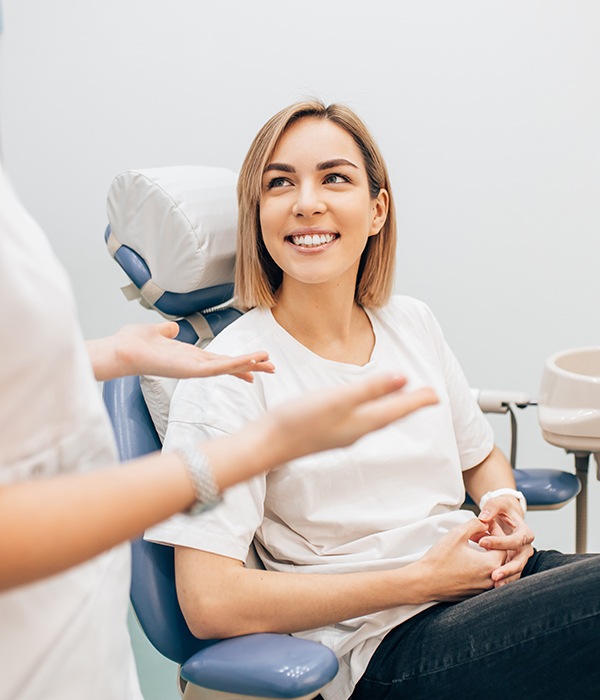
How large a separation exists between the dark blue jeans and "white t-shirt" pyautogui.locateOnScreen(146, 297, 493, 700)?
0.05 metres

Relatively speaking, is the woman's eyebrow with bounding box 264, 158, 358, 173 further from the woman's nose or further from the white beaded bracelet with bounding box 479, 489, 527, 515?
the white beaded bracelet with bounding box 479, 489, 527, 515

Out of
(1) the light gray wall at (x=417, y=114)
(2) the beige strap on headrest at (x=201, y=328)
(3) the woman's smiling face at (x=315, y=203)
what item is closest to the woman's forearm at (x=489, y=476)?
(3) the woman's smiling face at (x=315, y=203)

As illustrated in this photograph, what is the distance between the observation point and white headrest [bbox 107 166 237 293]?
4.98 feet

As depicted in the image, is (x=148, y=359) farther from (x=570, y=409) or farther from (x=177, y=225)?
(x=570, y=409)

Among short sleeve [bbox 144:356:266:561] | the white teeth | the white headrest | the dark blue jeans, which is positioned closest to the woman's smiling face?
the white teeth

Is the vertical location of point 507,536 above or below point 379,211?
below

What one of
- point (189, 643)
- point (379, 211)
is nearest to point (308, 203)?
point (379, 211)

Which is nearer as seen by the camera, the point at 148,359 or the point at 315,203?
the point at 148,359

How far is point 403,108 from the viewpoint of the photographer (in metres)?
2.21

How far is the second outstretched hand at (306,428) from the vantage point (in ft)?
1.98

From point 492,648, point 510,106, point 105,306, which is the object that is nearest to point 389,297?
point 492,648

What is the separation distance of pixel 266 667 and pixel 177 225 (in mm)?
769

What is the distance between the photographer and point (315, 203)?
4.73 ft

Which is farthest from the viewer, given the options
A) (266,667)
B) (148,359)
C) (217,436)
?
(217,436)
